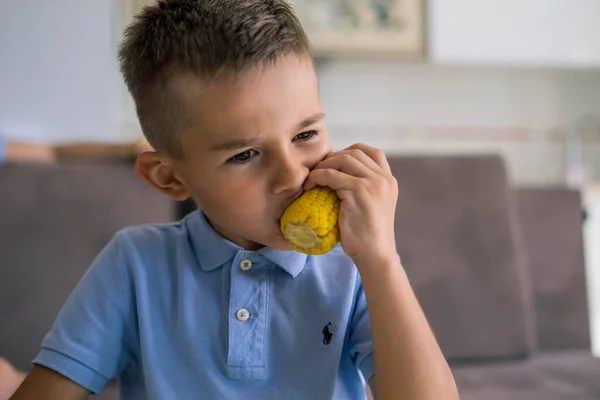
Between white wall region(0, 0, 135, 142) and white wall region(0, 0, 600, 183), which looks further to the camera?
white wall region(0, 0, 600, 183)

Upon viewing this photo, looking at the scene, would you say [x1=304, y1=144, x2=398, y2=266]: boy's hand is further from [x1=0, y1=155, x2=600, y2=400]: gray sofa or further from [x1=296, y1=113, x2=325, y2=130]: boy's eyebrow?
[x1=0, y1=155, x2=600, y2=400]: gray sofa

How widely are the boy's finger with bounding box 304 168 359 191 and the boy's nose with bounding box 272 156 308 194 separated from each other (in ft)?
0.04

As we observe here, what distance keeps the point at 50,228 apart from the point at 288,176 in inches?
37.5

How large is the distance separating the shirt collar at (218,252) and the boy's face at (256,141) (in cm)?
4

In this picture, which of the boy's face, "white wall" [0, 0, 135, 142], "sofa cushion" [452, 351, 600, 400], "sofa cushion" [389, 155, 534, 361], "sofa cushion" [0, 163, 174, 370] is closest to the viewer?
the boy's face

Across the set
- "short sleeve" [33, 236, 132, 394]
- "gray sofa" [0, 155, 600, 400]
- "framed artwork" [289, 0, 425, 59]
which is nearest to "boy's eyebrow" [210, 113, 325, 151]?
"short sleeve" [33, 236, 132, 394]

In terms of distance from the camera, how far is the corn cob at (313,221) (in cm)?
74

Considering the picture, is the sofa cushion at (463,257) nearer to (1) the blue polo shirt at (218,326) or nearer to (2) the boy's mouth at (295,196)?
(1) the blue polo shirt at (218,326)

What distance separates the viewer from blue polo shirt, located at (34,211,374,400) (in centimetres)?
83

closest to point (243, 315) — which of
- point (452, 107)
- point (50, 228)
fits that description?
point (50, 228)

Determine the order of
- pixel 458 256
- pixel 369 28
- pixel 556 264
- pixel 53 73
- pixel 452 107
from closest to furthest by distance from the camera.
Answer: pixel 458 256, pixel 556 264, pixel 53 73, pixel 369 28, pixel 452 107

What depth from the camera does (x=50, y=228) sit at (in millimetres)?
1500

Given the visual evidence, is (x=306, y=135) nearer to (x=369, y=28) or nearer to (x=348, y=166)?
(x=348, y=166)

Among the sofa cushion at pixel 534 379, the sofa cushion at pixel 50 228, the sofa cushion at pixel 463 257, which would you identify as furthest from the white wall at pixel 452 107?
the sofa cushion at pixel 534 379
